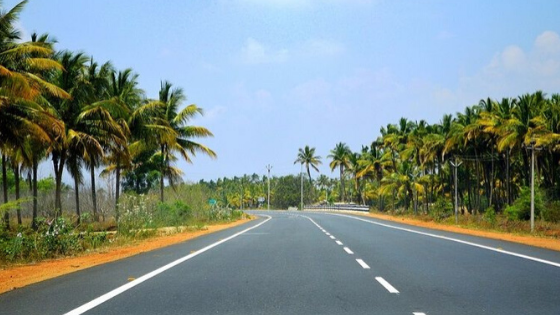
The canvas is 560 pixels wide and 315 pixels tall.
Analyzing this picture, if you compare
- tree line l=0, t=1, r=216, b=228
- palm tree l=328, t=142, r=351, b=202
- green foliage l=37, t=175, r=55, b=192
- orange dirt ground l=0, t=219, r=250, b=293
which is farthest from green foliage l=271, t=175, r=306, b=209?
orange dirt ground l=0, t=219, r=250, b=293

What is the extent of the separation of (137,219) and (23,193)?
27.2 metres

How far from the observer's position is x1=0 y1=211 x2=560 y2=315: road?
800 cm

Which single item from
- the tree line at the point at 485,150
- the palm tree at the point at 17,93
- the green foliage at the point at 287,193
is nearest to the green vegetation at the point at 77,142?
the palm tree at the point at 17,93

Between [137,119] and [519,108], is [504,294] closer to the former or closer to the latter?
[137,119]

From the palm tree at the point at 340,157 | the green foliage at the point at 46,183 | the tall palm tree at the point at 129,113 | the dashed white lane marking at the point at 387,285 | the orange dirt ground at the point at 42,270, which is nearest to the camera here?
the dashed white lane marking at the point at 387,285

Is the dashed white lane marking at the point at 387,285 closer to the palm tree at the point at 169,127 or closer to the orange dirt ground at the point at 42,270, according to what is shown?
the orange dirt ground at the point at 42,270

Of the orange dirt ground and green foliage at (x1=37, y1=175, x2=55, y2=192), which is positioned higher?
green foliage at (x1=37, y1=175, x2=55, y2=192)

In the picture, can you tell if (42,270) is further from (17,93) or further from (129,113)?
(129,113)

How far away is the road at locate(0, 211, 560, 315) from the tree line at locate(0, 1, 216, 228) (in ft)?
18.4

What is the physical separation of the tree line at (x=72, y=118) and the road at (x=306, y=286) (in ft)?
18.4

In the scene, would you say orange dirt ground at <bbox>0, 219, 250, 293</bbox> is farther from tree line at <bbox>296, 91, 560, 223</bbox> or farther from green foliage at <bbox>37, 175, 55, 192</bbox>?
green foliage at <bbox>37, 175, 55, 192</bbox>

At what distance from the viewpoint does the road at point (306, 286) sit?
8.00 meters

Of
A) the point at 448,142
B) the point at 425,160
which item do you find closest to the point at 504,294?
the point at 448,142

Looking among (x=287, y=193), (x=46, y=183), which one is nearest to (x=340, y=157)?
(x=287, y=193)
